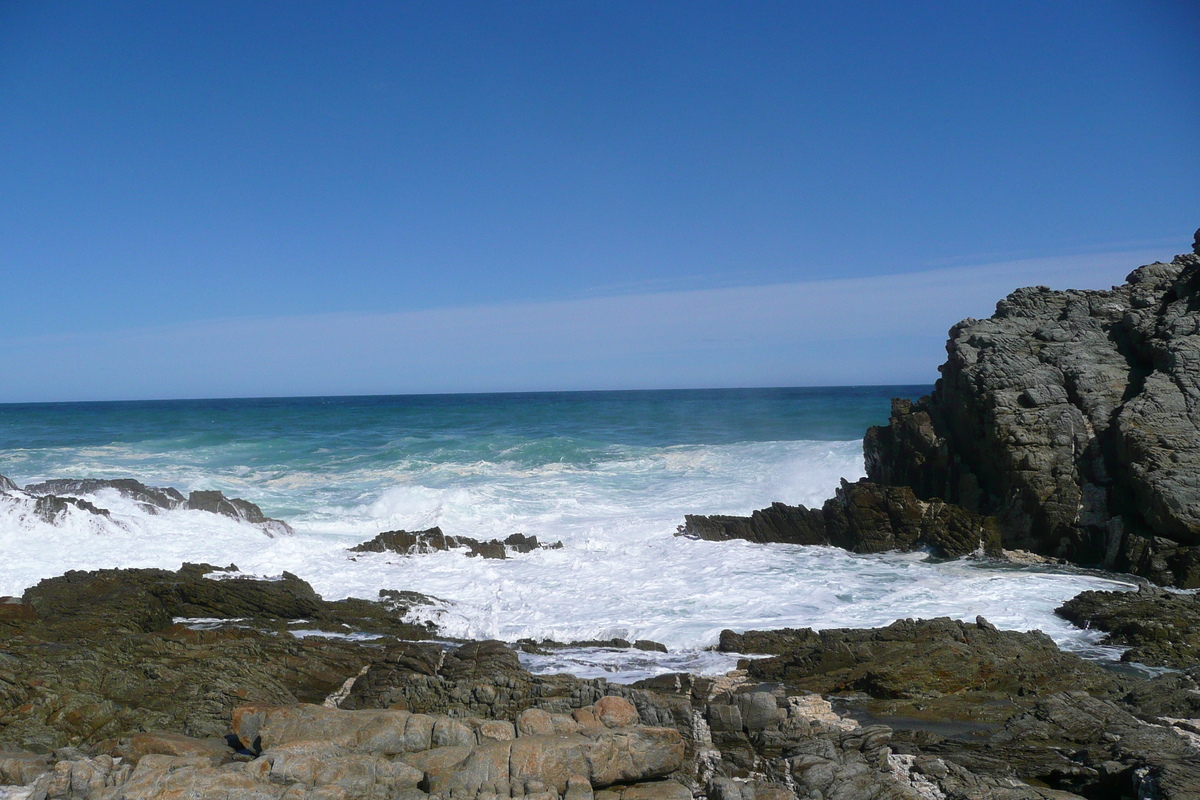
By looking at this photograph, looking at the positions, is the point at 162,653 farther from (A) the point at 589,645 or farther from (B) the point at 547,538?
(B) the point at 547,538

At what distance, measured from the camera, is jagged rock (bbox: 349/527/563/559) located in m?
16.4

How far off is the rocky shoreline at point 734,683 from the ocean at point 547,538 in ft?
2.50

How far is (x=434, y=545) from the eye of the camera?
1648 centimetres

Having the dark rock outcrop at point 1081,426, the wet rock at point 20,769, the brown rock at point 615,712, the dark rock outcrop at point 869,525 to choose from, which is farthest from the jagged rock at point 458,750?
the dark rock outcrop at point 1081,426

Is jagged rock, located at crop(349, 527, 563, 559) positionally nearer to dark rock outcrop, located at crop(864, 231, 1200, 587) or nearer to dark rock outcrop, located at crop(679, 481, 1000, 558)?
dark rock outcrop, located at crop(679, 481, 1000, 558)

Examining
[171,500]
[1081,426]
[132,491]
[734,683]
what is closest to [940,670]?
[734,683]

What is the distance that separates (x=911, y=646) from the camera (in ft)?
31.6

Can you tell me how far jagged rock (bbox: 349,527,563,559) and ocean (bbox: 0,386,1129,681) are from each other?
1.05 ft

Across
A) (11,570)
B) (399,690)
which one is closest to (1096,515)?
(399,690)

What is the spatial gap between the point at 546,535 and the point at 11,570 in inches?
418

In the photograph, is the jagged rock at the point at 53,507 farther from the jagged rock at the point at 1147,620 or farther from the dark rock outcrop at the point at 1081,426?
the dark rock outcrop at the point at 1081,426

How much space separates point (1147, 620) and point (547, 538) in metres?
11.9

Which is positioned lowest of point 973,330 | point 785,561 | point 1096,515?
point 785,561

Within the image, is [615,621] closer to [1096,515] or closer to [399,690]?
[399,690]
